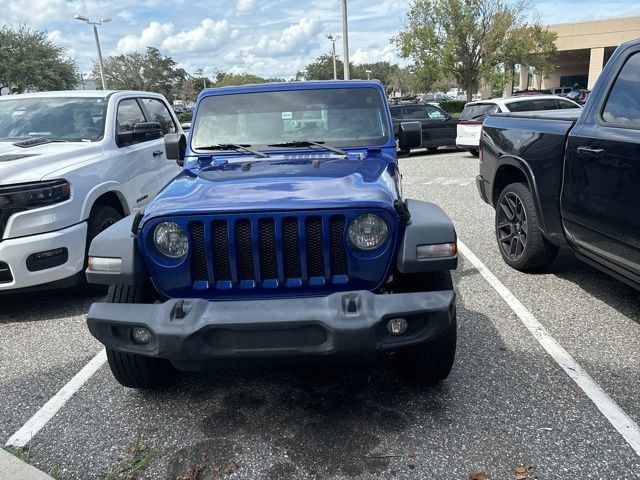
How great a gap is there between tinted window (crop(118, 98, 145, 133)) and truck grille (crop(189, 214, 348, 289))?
357cm

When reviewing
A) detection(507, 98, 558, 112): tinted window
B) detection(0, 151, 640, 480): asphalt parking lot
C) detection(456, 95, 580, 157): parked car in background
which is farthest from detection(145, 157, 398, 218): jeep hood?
detection(507, 98, 558, 112): tinted window

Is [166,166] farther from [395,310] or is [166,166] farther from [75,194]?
[395,310]

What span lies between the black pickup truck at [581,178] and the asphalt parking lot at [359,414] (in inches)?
27.1

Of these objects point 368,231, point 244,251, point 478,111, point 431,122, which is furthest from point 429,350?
point 431,122

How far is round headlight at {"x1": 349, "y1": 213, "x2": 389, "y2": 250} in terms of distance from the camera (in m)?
2.63

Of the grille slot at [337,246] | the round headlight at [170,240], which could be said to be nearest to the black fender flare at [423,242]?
the grille slot at [337,246]

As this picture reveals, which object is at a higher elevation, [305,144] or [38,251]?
[305,144]

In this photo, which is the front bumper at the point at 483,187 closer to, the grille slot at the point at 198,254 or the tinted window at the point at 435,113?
the grille slot at the point at 198,254

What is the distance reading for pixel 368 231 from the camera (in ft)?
8.69

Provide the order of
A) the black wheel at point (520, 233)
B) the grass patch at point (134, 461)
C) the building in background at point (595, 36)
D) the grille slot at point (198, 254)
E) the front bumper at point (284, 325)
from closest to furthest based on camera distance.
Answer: the front bumper at point (284, 325) < the grass patch at point (134, 461) < the grille slot at point (198, 254) < the black wheel at point (520, 233) < the building in background at point (595, 36)

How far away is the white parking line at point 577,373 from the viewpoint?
8.89 feet

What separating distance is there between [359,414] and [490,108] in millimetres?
11883

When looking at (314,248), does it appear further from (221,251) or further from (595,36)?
(595,36)

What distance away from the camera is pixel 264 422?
2.92 m
